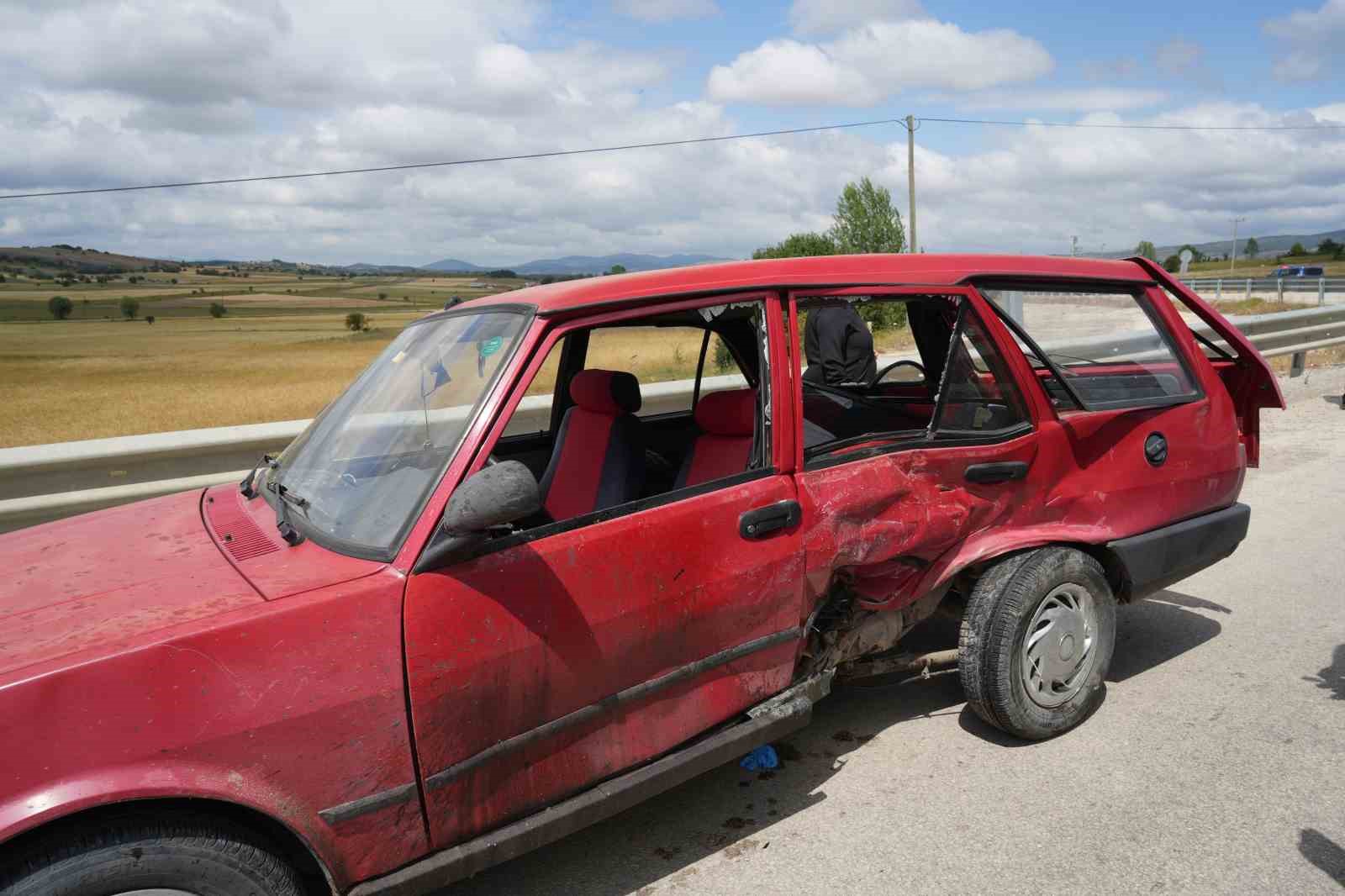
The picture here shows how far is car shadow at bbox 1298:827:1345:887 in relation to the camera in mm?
2574

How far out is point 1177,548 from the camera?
3.71 m

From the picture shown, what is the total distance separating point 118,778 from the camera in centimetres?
182

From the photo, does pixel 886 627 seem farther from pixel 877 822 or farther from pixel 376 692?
pixel 376 692

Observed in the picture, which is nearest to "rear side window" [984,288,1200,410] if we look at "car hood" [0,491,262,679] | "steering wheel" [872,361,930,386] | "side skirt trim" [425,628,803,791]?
"steering wheel" [872,361,930,386]

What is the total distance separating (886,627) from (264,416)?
19.3m

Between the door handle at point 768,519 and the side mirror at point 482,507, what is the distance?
2.55 feet

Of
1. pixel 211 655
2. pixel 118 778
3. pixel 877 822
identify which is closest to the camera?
pixel 118 778

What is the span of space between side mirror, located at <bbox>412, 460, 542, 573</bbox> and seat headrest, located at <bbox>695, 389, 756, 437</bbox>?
3.42ft

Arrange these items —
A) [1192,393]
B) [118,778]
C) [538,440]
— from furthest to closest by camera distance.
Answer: [538,440] < [1192,393] < [118,778]

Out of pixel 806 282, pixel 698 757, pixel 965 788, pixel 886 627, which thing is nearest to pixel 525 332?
pixel 806 282

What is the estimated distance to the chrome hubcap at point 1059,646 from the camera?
3398mm

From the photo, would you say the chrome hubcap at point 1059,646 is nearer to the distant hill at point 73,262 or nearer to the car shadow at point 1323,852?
the car shadow at point 1323,852

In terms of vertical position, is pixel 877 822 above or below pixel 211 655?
below

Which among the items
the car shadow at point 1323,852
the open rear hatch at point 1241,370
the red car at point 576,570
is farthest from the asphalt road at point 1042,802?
the open rear hatch at point 1241,370
